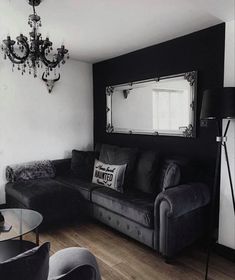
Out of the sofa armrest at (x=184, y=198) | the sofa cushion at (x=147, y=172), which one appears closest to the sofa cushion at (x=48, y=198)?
the sofa cushion at (x=147, y=172)

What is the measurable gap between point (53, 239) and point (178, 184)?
157cm

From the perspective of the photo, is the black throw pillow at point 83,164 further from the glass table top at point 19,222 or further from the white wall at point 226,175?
the white wall at point 226,175

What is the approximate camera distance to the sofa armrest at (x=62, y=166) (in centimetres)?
405

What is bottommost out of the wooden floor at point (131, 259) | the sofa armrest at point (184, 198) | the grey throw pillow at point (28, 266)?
the wooden floor at point (131, 259)

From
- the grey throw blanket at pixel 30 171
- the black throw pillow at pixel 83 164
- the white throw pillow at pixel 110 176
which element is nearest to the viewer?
the white throw pillow at pixel 110 176

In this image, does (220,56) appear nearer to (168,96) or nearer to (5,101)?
(168,96)

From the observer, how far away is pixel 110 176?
3.27 m

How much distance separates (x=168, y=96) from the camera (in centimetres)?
334

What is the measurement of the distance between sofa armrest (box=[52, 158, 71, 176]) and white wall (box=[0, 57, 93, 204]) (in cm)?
23

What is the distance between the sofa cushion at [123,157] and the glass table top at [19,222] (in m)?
1.27

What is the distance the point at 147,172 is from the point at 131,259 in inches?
39.1

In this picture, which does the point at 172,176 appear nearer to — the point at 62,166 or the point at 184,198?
the point at 184,198

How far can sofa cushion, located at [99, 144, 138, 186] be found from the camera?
130 inches

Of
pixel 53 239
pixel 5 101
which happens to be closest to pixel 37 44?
pixel 5 101
